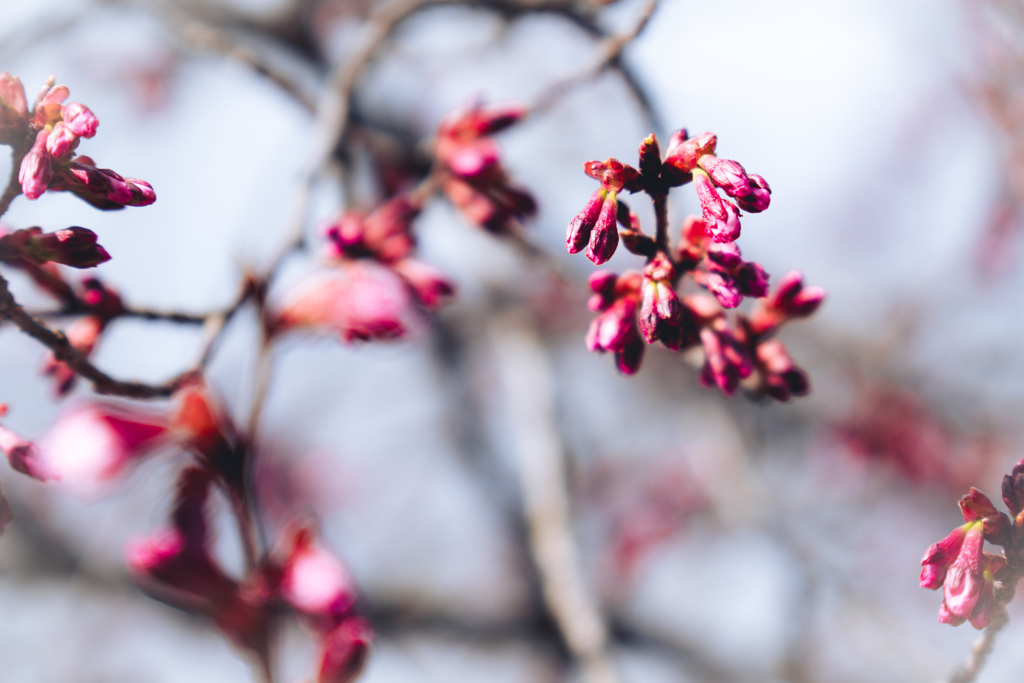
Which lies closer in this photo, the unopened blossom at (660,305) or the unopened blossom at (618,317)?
the unopened blossom at (660,305)

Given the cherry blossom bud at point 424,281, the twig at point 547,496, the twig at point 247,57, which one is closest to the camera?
the cherry blossom bud at point 424,281

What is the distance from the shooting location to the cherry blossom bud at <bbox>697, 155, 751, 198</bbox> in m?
0.77

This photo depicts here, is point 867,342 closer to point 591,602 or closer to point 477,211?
point 591,602

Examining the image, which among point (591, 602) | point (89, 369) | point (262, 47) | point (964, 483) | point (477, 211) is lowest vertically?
point (89, 369)

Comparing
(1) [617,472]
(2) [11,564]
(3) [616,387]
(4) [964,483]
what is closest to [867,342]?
(4) [964,483]

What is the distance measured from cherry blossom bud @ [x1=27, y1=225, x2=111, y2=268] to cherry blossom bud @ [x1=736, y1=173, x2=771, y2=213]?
0.81 meters

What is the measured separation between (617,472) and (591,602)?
9.67 feet

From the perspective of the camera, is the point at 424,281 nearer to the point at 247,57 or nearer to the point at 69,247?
the point at 69,247

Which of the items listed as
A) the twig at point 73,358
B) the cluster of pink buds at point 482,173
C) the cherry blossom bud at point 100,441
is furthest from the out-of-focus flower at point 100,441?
the cluster of pink buds at point 482,173

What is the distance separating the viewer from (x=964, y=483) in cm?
482

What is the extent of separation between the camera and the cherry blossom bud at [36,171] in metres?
0.77

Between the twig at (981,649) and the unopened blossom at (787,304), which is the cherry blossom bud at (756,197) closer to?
the unopened blossom at (787,304)

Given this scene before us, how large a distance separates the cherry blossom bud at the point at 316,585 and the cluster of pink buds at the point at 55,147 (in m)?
0.79

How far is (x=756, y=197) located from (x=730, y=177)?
41 millimetres
